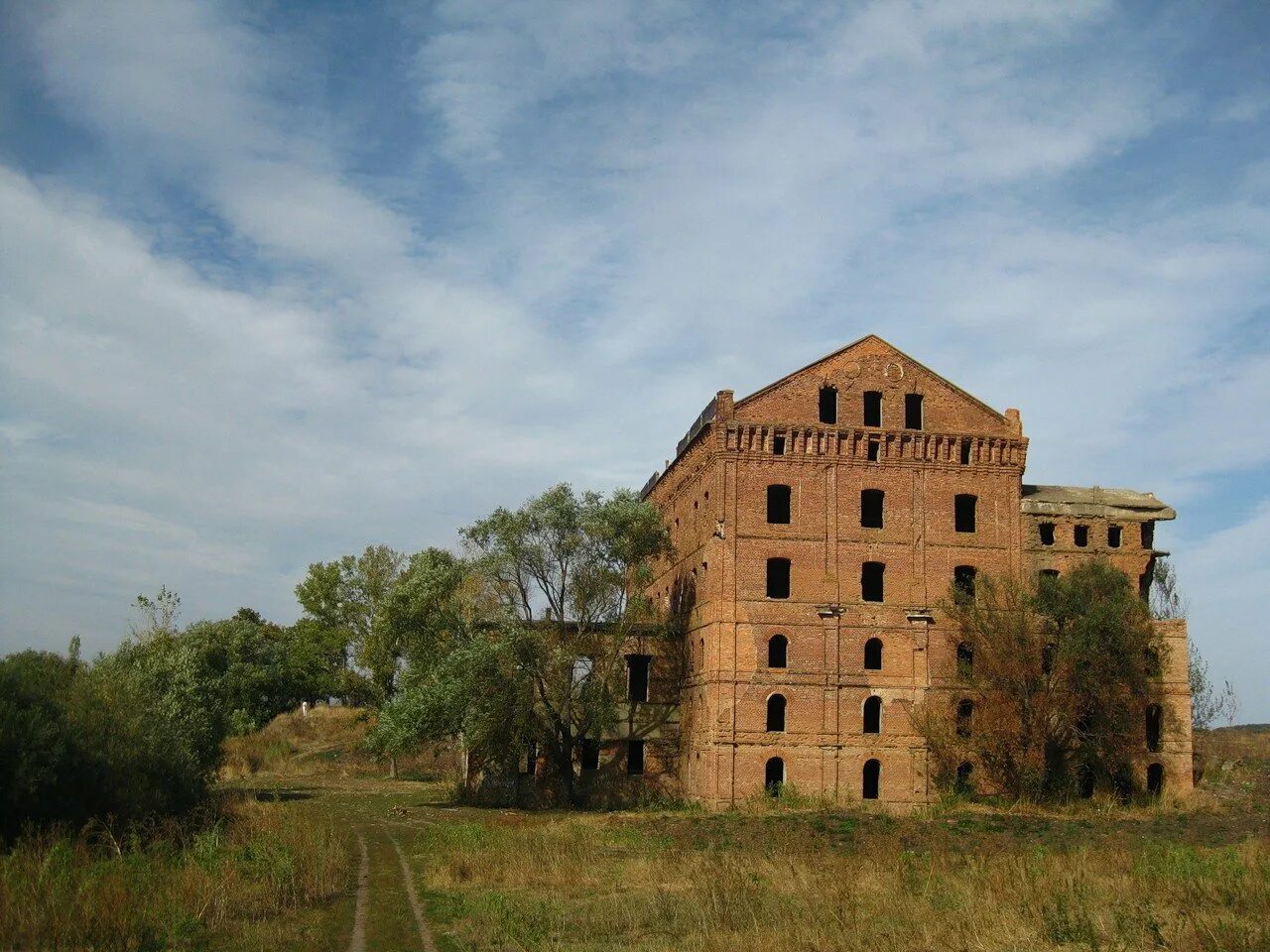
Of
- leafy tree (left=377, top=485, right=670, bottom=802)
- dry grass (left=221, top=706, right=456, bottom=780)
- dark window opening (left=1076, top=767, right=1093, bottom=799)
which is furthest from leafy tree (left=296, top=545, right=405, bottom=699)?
dark window opening (left=1076, top=767, right=1093, bottom=799)

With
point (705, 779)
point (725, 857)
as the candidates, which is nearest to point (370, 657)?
point (705, 779)

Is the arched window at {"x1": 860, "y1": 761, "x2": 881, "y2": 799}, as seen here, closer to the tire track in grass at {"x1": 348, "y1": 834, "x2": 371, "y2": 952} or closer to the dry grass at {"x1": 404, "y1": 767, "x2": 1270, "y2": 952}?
the dry grass at {"x1": 404, "y1": 767, "x2": 1270, "y2": 952}

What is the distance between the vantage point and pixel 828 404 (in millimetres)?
35188

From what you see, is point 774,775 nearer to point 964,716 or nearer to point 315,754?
point 964,716

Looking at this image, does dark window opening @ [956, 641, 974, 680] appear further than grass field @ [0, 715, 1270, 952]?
Yes

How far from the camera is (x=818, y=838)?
23.6 m

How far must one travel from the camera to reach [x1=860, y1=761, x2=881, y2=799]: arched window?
109 feet

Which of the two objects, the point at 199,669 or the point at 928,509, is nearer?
the point at 199,669

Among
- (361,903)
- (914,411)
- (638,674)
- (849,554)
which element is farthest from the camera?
(638,674)

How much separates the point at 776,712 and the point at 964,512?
8.84 m

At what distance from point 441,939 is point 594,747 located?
22.6 meters

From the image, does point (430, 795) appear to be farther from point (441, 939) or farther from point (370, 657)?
point (441, 939)

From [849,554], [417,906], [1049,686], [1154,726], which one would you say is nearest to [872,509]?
[849,554]

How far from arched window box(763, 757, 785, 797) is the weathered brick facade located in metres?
0.12
